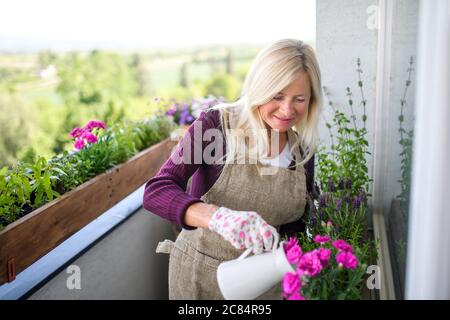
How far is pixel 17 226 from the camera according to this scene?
1454mm

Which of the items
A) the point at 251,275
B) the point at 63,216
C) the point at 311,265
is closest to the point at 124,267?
the point at 63,216

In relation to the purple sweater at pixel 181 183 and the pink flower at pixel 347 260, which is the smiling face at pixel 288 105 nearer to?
the purple sweater at pixel 181 183

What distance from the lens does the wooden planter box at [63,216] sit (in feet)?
4.72

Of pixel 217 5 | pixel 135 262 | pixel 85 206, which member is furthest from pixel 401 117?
pixel 217 5

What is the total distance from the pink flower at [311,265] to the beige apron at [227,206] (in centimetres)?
52

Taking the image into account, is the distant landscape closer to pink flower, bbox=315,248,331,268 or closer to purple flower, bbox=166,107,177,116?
purple flower, bbox=166,107,177,116

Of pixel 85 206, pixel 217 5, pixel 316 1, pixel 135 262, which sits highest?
pixel 217 5

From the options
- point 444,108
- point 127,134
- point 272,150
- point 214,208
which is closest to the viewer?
point 444,108

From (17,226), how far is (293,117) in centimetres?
90

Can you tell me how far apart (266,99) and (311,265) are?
1.65 feet

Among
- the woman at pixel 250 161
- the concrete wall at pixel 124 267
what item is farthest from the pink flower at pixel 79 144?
the woman at pixel 250 161

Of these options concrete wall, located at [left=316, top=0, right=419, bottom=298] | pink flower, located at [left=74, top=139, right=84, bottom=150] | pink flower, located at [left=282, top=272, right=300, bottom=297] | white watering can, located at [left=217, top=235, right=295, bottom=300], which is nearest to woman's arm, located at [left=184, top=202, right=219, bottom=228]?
white watering can, located at [left=217, top=235, right=295, bottom=300]

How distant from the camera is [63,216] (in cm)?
171
